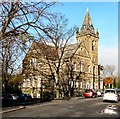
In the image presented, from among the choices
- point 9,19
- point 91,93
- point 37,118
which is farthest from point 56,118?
point 91,93

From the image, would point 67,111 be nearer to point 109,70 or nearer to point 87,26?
point 87,26

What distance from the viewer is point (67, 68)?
189 ft

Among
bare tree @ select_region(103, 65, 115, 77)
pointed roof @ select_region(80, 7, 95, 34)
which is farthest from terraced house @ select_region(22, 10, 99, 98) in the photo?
bare tree @ select_region(103, 65, 115, 77)

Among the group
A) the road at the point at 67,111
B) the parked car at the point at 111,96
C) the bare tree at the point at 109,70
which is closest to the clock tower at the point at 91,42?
the bare tree at the point at 109,70

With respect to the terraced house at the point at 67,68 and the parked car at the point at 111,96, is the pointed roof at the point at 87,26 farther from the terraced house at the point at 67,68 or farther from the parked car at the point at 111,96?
the parked car at the point at 111,96

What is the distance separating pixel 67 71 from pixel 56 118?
4051cm

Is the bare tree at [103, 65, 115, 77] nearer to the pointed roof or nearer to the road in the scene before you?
the pointed roof

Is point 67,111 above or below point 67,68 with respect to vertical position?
below

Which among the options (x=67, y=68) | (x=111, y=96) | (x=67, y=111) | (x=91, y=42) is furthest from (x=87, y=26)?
(x=67, y=111)

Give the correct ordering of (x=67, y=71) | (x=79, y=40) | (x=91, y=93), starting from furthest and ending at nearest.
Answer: (x=79, y=40) < (x=67, y=71) < (x=91, y=93)

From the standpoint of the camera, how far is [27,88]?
228 feet

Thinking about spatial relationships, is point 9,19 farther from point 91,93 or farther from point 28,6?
point 91,93

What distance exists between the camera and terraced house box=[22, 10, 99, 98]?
144 ft

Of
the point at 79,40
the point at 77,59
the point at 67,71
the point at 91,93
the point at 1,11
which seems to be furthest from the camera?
the point at 79,40
